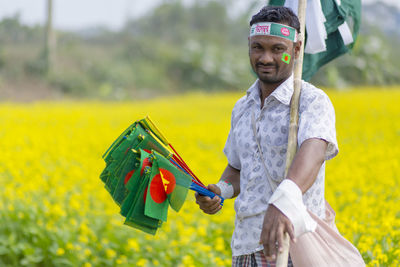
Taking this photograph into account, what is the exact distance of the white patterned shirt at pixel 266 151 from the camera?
1438 millimetres

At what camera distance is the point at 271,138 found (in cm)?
151

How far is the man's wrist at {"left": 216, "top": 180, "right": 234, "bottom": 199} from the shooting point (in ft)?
5.60

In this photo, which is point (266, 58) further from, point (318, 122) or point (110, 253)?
point (110, 253)

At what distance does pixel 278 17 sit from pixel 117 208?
9.97ft

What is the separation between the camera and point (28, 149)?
605 cm

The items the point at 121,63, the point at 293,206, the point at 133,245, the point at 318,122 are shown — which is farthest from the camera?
the point at 121,63

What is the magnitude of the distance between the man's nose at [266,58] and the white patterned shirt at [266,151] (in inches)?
3.9

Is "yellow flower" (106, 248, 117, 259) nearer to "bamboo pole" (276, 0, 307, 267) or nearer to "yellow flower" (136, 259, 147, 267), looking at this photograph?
"yellow flower" (136, 259, 147, 267)

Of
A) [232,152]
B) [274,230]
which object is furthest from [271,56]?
[274,230]

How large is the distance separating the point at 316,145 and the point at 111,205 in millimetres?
3101

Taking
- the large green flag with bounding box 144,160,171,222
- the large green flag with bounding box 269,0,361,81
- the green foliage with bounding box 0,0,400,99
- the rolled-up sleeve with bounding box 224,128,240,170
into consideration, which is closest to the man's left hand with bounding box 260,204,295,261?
the large green flag with bounding box 144,160,171,222

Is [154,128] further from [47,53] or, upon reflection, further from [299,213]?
[47,53]

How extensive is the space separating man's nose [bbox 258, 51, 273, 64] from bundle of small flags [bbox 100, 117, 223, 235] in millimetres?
391

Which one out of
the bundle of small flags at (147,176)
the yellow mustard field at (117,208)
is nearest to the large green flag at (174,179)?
the bundle of small flags at (147,176)
